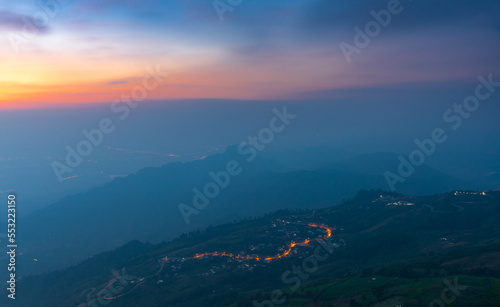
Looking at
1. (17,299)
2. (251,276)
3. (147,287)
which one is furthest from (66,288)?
(251,276)

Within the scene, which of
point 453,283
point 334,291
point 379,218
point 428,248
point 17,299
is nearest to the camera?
point 453,283

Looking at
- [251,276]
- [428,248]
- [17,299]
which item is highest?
[17,299]

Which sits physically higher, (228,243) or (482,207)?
(228,243)

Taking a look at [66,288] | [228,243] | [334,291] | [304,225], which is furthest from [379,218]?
[66,288]

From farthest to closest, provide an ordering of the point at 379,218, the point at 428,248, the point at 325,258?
the point at 379,218 → the point at 325,258 → the point at 428,248

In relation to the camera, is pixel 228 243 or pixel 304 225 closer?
pixel 228 243

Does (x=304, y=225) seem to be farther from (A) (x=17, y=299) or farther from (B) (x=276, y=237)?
(A) (x=17, y=299)
